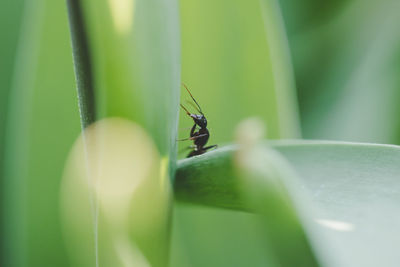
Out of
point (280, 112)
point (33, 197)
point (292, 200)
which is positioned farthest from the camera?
point (280, 112)

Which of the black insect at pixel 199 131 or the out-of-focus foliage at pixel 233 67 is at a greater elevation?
the out-of-focus foliage at pixel 233 67

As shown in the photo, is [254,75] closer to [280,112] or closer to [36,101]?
[280,112]

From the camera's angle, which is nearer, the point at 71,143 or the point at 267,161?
the point at 267,161

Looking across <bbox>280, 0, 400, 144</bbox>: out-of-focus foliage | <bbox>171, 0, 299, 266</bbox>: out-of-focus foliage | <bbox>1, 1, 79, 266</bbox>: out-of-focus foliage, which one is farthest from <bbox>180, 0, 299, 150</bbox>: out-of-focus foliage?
<bbox>280, 0, 400, 144</bbox>: out-of-focus foliage

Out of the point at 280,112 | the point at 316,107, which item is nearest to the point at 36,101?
the point at 280,112

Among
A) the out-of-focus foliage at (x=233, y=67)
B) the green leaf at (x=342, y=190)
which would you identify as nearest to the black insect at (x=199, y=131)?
the out-of-focus foliage at (x=233, y=67)

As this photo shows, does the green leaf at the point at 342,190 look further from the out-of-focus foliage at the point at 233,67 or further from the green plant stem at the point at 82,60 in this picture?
the out-of-focus foliage at the point at 233,67
